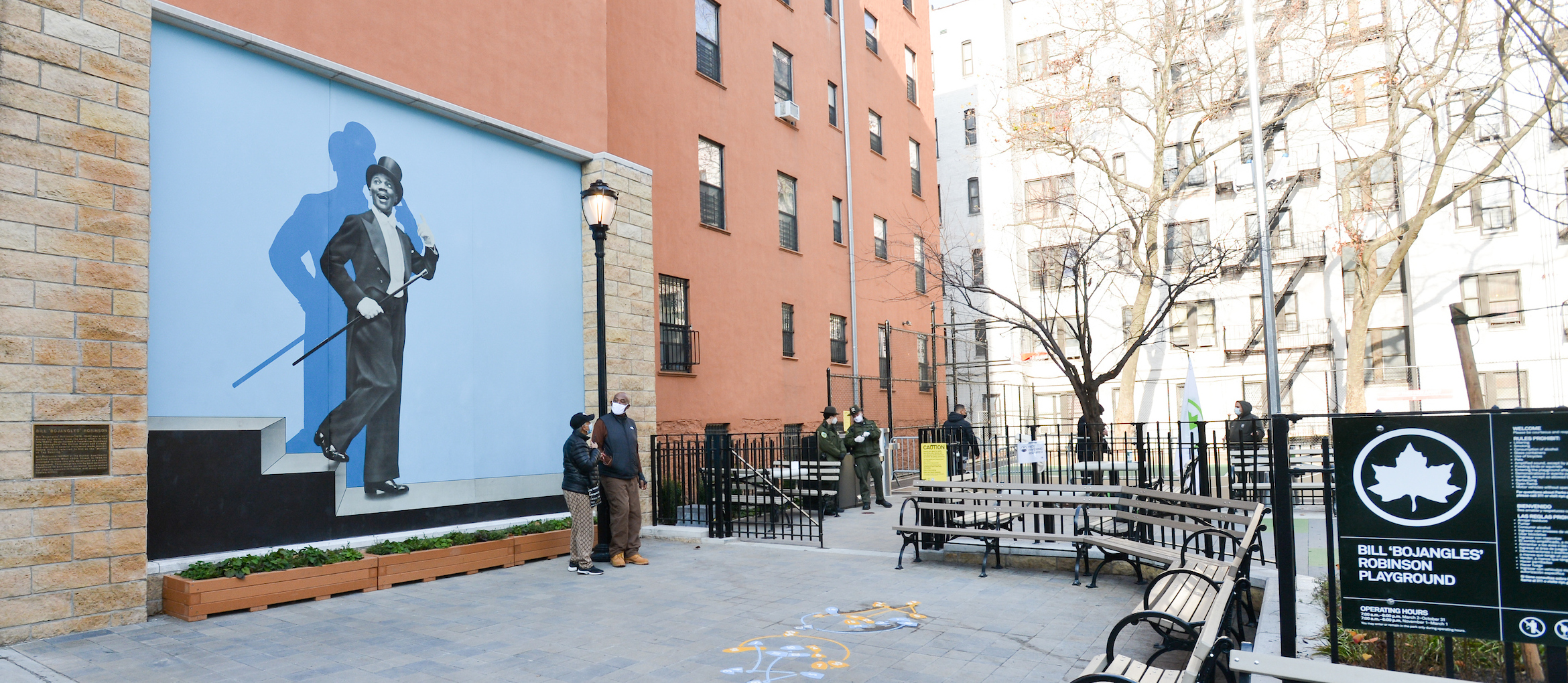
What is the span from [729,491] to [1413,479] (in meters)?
8.83

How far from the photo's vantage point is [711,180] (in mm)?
17422

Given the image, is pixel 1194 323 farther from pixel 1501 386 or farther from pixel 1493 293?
pixel 1501 386

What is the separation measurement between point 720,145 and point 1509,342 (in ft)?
81.4

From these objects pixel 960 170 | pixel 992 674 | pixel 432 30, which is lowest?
pixel 992 674

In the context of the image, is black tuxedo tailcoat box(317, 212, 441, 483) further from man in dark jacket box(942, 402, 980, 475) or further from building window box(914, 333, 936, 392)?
building window box(914, 333, 936, 392)

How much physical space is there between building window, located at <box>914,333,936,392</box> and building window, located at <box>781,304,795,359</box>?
6688 millimetres

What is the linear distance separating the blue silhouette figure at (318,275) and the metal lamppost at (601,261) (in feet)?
8.15

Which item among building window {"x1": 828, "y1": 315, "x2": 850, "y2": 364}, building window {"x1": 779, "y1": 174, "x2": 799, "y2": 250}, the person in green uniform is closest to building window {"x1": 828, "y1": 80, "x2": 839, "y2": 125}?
building window {"x1": 779, "y1": 174, "x2": 799, "y2": 250}

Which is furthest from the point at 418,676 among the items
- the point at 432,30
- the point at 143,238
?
the point at 432,30

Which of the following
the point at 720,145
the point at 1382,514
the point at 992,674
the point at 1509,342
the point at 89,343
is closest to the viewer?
the point at 1382,514

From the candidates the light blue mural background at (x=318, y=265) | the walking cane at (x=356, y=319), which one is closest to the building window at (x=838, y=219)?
the light blue mural background at (x=318, y=265)

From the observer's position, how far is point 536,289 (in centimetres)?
1188

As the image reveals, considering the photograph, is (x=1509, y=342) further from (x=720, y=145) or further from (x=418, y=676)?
(x=418, y=676)

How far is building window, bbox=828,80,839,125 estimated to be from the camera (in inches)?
885
